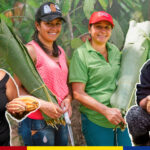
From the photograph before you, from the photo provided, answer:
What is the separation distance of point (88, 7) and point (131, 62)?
61 centimetres

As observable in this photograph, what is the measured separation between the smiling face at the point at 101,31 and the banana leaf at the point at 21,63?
0.59 meters

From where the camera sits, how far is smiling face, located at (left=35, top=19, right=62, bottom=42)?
1.96 meters

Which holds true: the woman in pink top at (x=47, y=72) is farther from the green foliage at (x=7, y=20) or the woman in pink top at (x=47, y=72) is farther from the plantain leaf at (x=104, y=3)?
the plantain leaf at (x=104, y=3)

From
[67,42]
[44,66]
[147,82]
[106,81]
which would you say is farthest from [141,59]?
[44,66]

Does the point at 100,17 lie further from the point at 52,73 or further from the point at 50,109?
the point at 50,109

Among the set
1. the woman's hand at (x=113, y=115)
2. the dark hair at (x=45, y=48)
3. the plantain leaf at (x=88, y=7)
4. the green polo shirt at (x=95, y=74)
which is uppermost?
the plantain leaf at (x=88, y=7)

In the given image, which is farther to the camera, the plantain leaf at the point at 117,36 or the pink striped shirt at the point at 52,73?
the plantain leaf at the point at 117,36

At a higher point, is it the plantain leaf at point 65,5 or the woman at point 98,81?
the plantain leaf at point 65,5

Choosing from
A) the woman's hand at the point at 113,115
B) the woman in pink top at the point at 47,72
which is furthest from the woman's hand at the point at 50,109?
the woman's hand at the point at 113,115

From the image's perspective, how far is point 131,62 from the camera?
208 cm

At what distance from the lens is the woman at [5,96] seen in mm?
1889

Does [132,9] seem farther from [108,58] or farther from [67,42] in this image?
[67,42]

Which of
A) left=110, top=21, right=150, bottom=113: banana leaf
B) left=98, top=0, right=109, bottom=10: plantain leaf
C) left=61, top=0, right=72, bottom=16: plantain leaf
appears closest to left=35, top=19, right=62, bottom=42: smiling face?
left=61, top=0, right=72, bottom=16: plantain leaf

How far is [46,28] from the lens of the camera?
1.95 meters
